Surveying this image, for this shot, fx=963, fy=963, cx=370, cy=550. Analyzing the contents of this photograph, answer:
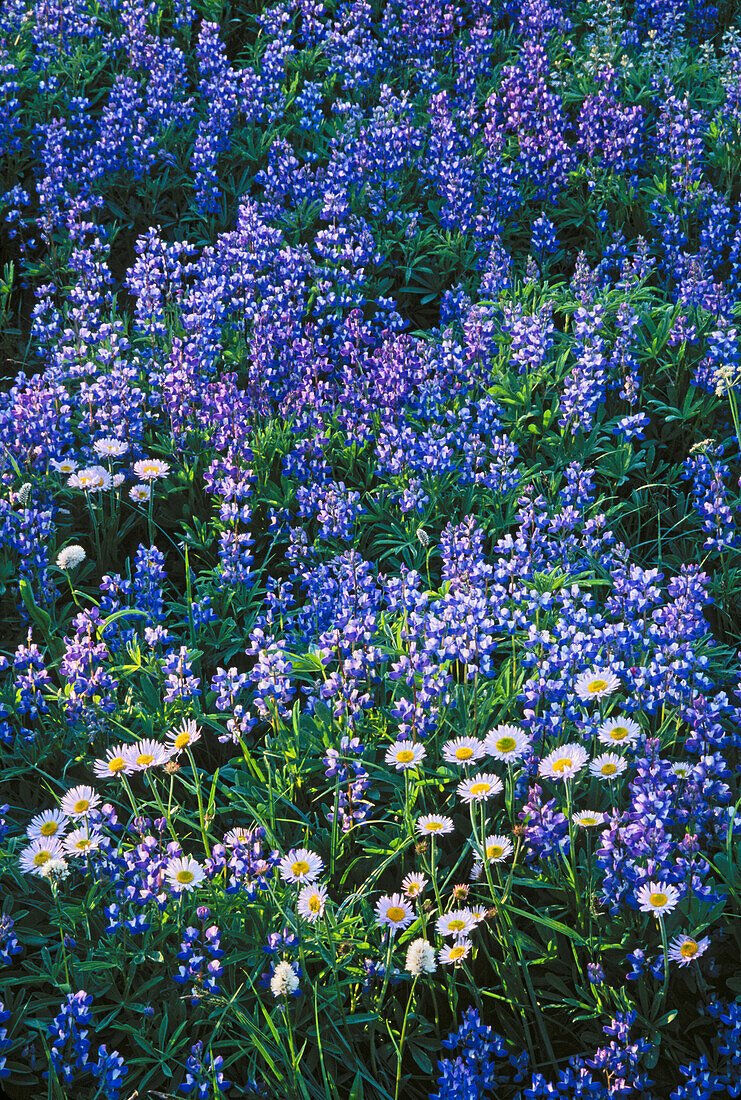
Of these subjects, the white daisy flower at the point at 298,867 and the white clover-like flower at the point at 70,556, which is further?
A: the white clover-like flower at the point at 70,556

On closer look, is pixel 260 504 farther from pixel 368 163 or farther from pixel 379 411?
pixel 368 163

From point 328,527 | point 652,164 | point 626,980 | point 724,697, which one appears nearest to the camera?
point 626,980

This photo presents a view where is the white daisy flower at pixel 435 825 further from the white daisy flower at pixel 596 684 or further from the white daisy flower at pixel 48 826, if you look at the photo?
the white daisy flower at pixel 48 826

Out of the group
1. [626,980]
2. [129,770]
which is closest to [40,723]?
[129,770]

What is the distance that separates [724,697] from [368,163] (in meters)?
4.05

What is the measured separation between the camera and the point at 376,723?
3119 mm

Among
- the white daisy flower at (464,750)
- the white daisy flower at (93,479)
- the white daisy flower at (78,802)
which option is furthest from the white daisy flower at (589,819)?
the white daisy flower at (93,479)

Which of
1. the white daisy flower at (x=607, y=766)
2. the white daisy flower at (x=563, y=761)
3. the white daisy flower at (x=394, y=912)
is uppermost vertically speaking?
the white daisy flower at (x=563, y=761)

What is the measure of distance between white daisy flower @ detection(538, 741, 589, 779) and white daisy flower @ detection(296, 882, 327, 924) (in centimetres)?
65

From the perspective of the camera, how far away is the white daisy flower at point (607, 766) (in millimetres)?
2506

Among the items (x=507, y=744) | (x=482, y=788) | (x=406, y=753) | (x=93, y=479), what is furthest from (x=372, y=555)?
(x=482, y=788)

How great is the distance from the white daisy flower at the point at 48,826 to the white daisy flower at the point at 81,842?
115mm

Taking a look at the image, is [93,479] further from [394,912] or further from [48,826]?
[394,912]

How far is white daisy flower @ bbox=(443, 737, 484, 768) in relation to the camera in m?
2.63
